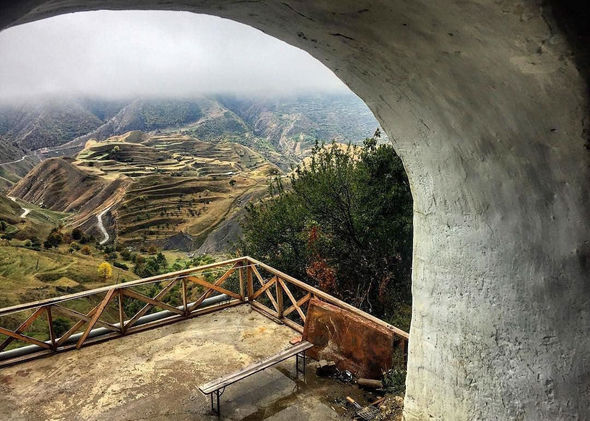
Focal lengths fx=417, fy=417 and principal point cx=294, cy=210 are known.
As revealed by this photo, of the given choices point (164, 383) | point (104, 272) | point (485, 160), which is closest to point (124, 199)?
point (104, 272)

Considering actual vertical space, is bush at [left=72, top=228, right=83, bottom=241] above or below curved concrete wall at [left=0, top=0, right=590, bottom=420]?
below

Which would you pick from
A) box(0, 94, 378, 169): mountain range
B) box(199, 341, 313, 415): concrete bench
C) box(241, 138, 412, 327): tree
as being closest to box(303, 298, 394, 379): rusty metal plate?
box(199, 341, 313, 415): concrete bench

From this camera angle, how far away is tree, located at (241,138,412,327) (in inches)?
491

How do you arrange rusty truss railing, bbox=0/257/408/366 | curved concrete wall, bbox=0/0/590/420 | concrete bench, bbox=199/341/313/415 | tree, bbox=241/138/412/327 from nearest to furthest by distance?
curved concrete wall, bbox=0/0/590/420 → concrete bench, bbox=199/341/313/415 → rusty truss railing, bbox=0/257/408/366 → tree, bbox=241/138/412/327

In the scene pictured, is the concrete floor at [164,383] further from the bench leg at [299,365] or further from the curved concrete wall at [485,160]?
the curved concrete wall at [485,160]

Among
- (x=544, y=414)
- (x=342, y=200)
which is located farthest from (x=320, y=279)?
(x=544, y=414)

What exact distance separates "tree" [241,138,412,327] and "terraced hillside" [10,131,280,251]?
111 feet

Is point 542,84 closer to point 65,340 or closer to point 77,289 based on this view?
point 65,340

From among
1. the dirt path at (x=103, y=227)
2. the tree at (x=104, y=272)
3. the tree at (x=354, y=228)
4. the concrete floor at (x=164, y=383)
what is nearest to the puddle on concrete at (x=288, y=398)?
the concrete floor at (x=164, y=383)

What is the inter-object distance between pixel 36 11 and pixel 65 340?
7289mm

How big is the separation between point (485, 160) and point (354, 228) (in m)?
11.3

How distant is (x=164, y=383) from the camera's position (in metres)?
6.57

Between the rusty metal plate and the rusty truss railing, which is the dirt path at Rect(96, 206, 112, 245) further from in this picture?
the rusty metal plate

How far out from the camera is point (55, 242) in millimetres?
36469
